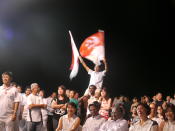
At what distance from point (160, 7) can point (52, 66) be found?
290 inches

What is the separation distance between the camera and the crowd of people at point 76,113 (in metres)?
6.33

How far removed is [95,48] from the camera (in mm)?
14391

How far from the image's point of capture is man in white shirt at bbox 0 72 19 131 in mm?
8469

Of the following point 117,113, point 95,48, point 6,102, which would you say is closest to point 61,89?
point 6,102

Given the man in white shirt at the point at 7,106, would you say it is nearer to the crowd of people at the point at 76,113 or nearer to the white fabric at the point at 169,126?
the crowd of people at the point at 76,113

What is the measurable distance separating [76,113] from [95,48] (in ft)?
20.6

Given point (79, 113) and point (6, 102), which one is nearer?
point (6, 102)

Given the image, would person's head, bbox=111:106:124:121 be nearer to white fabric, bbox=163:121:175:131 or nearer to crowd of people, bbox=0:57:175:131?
crowd of people, bbox=0:57:175:131

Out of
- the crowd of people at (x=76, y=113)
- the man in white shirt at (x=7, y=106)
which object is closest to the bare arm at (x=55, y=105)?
the crowd of people at (x=76, y=113)

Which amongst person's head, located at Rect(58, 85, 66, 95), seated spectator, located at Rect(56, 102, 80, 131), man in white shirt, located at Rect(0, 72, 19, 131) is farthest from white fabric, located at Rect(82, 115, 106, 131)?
person's head, located at Rect(58, 85, 66, 95)

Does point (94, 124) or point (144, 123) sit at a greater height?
point (144, 123)

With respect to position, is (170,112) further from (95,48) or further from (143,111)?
(95,48)

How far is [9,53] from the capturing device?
2048cm

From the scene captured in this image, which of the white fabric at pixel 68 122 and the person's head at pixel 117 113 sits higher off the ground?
the person's head at pixel 117 113
